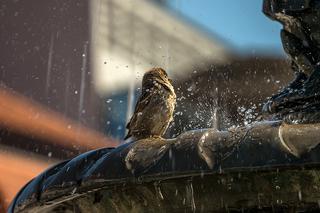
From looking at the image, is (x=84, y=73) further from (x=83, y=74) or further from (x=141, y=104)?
(x=141, y=104)

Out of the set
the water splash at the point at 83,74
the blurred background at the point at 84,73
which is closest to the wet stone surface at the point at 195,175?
the blurred background at the point at 84,73

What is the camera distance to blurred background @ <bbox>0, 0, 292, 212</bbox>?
1016cm

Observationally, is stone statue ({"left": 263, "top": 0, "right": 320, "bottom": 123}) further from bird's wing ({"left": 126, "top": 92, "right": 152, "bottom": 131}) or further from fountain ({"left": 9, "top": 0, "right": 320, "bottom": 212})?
bird's wing ({"left": 126, "top": 92, "right": 152, "bottom": 131})

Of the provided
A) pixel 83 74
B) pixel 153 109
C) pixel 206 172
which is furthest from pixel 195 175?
pixel 83 74

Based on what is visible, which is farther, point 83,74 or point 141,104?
point 83,74

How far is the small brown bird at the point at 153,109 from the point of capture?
2.85 m

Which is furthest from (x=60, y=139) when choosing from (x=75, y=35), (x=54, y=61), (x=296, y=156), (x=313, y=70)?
(x=296, y=156)

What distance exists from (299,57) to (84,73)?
10.5m

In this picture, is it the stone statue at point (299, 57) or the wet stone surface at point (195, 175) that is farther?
the stone statue at point (299, 57)

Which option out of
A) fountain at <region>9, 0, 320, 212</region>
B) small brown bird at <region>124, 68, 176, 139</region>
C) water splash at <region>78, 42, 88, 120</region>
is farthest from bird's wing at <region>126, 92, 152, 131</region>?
water splash at <region>78, 42, 88, 120</region>

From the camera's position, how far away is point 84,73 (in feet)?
43.3

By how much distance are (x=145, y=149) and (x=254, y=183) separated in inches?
15.0

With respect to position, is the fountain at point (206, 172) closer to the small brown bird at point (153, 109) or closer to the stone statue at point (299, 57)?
the stone statue at point (299, 57)

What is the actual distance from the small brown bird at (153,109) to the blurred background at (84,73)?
3566mm
